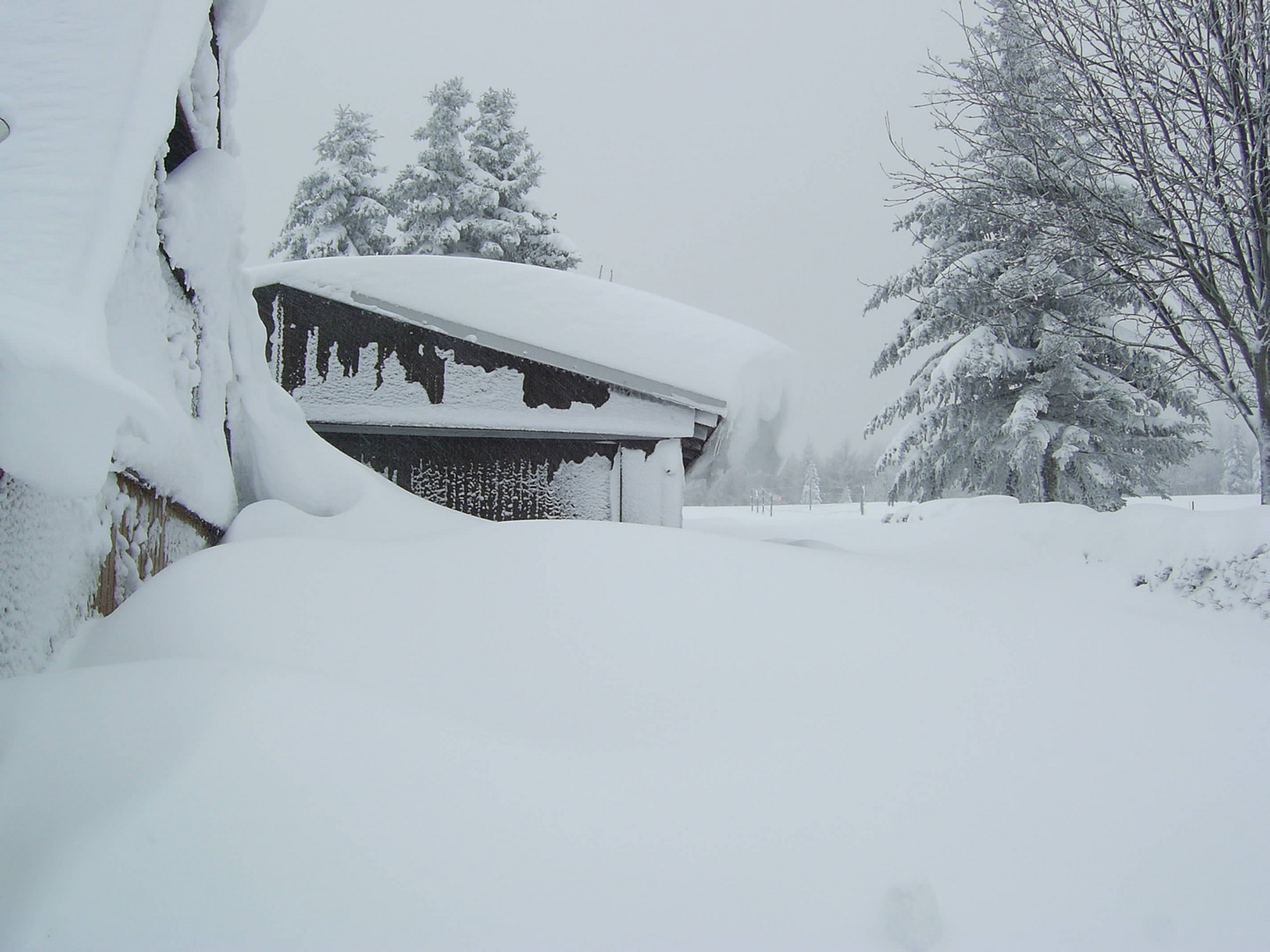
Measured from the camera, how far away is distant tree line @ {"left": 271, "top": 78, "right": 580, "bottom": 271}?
1792 centimetres

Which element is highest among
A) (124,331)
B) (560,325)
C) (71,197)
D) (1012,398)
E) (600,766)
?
(1012,398)

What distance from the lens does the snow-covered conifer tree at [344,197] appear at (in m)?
17.9

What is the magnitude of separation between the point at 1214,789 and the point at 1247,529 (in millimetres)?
3255

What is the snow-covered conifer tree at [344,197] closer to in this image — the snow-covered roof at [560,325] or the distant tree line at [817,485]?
the snow-covered roof at [560,325]

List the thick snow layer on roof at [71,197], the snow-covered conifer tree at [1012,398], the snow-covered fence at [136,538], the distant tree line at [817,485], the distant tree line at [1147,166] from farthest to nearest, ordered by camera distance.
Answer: the distant tree line at [817,485] → the snow-covered conifer tree at [1012,398] → the distant tree line at [1147,166] → the snow-covered fence at [136,538] → the thick snow layer on roof at [71,197]

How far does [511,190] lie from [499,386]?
1454 cm

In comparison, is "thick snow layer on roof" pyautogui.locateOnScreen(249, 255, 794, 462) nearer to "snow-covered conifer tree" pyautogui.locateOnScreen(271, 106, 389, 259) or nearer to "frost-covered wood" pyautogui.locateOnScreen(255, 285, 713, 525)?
"frost-covered wood" pyautogui.locateOnScreen(255, 285, 713, 525)

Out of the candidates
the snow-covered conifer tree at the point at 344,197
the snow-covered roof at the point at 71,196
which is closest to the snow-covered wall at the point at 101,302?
the snow-covered roof at the point at 71,196

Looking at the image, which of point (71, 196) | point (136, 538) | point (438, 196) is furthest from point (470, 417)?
point (438, 196)

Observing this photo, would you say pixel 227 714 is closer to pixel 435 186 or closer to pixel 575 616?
pixel 575 616

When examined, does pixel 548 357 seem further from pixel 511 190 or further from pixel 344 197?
A: pixel 344 197

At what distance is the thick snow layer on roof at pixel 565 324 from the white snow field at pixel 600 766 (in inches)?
133

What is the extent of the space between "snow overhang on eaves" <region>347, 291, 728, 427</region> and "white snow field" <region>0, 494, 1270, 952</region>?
3201 mm

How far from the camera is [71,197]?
4.42 ft
